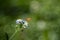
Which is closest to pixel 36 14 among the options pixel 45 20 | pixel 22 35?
pixel 45 20

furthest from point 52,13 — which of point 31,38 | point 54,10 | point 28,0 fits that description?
point 31,38

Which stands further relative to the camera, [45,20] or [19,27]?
[45,20]

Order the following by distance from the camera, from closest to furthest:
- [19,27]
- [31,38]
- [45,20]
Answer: [19,27] → [31,38] → [45,20]

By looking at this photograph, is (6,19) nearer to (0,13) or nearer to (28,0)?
(0,13)

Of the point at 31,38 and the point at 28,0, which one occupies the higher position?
the point at 28,0

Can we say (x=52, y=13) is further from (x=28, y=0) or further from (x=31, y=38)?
(x=31, y=38)

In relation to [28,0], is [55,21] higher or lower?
lower

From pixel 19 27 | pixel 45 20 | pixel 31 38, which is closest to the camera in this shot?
pixel 19 27
